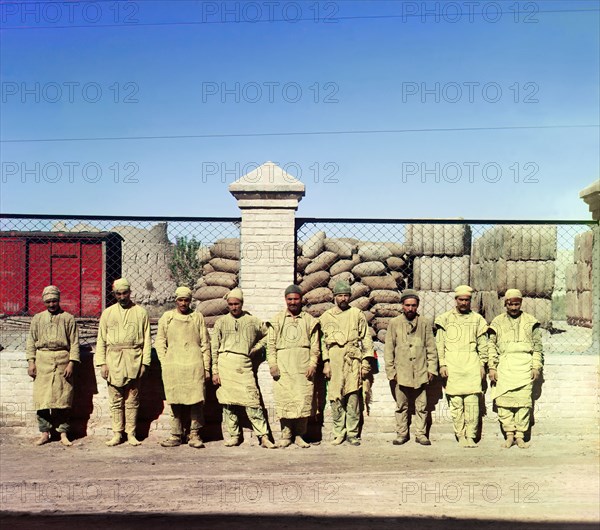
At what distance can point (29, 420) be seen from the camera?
798 cm

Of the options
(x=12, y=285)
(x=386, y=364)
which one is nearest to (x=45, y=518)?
(x=386, y=364)

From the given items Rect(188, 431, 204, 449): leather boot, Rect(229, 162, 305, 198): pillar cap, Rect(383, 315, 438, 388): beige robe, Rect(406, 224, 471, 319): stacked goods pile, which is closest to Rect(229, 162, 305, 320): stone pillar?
Rect(229, 162, 305, 198): pillar cap

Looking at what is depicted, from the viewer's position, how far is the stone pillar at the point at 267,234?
311 inches

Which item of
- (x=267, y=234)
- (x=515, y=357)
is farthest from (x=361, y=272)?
(x=515, y=357)

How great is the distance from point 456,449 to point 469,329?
1302mm

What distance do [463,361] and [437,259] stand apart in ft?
26.6

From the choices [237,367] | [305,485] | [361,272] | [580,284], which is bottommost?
[305,485]

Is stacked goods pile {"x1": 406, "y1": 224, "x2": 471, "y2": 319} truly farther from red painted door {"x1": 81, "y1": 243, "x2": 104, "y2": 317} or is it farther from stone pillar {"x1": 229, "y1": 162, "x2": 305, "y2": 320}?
red painted door {"x1": 81, "y1": 243, "x2": 104, "y2": 317}

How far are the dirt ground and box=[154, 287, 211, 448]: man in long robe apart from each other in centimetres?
28

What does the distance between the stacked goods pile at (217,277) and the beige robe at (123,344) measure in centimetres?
569

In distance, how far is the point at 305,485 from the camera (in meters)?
5.85

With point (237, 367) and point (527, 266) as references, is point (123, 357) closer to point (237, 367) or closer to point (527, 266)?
point (237, 367)

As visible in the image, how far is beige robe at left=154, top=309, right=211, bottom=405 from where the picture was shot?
24.1 feet

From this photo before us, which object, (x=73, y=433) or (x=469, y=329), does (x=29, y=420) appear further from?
(x=469, y=329)
